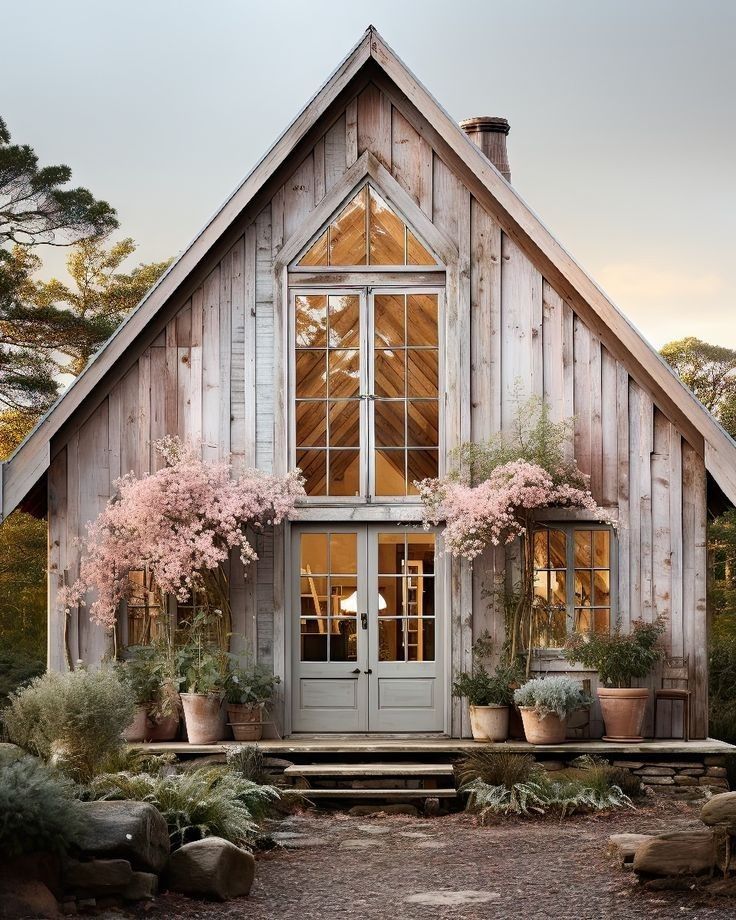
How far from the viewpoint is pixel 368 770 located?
10844 millimetres

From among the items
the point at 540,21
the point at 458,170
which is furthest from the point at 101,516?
the point at 540,21

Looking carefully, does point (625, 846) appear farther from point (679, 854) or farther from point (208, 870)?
point (208, 870)

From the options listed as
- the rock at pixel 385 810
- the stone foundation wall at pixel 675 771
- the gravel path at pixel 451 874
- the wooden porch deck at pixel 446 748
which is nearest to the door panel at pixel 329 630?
the wooden porch deck at pixel 446 748

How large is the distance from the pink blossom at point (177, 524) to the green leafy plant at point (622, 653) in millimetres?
2863

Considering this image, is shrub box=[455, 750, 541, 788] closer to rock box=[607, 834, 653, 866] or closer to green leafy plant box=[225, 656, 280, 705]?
green leafy plant box=[225, 656, 280, 705]

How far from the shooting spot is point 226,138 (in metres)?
20.5

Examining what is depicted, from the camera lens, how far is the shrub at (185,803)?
318 inches

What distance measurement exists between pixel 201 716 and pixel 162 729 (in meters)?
0.43

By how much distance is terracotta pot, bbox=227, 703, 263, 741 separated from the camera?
11.6 metres

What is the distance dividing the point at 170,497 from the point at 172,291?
185cm

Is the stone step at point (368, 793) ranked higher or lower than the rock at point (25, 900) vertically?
lower

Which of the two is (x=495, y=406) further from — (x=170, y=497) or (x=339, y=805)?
(x=339, y=805)

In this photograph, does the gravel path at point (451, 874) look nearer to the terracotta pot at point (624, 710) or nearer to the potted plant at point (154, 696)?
the terracotta pot at point (624, 710)

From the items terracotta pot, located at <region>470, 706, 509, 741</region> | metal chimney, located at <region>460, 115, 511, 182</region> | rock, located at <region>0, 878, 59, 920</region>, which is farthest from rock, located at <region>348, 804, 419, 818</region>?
metal chimney, located at <region>460, 115, 511, 182</region>
